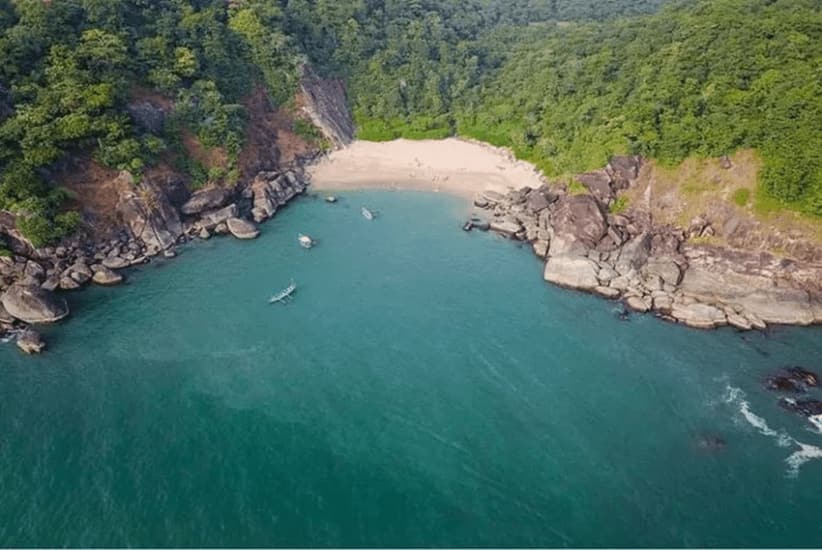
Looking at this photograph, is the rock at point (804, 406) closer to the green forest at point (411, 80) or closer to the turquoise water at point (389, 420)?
the turquoise water at point (389, 420)


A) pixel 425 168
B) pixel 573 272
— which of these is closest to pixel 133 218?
pixel 425 168

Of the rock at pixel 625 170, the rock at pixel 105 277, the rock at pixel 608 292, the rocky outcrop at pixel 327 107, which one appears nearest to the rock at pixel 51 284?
the rock at pixel 105 277

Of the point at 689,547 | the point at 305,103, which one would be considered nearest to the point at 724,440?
the point at 689,547

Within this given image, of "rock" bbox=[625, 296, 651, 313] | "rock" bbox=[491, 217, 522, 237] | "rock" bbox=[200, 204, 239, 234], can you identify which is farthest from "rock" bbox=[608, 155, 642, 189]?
"rock" bbox=[200, 204, 239, 234]

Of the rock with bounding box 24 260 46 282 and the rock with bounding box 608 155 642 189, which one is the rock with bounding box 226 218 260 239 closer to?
the rock with bounding box 24 260 46 282

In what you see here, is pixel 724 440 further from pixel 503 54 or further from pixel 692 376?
pixel 503 54
